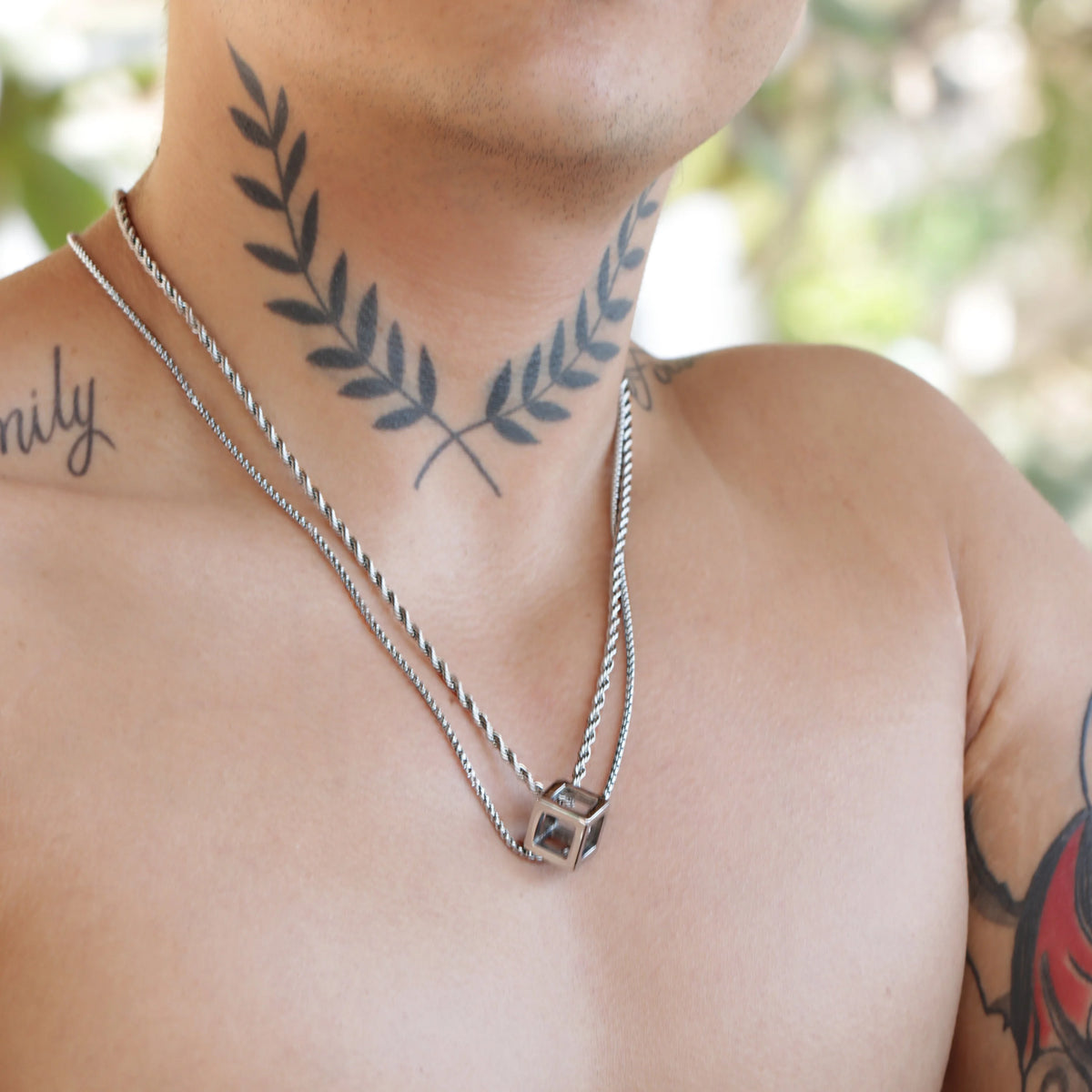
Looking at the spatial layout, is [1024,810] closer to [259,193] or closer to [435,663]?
[435,663]


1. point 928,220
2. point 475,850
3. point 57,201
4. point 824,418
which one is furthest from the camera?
point 928,220

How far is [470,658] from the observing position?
3.08ft

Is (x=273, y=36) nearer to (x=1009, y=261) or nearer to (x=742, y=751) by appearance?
(x=742, y=751)

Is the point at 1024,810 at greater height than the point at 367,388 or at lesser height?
lesser

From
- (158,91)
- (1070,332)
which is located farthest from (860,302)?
(158,91)

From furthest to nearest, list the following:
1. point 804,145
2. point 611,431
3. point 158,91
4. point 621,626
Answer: point 804,145, point 158,91, point 611,431, point 621,626

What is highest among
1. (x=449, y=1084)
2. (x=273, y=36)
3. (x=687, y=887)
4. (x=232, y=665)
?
(x=273, y=36)

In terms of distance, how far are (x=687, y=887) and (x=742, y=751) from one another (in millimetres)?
120

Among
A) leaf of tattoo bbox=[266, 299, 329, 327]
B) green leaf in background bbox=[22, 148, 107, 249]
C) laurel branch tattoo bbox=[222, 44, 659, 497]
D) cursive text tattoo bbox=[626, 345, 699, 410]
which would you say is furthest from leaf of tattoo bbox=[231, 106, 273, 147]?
green leaf in background bbox=[22, 148, 107, 249]

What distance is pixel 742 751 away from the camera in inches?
37.3

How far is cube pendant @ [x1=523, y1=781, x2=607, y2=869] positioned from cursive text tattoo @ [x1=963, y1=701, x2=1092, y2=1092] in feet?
1.29

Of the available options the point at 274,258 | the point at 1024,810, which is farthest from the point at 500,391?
the point at 1024,810

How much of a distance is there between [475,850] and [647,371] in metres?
0.58

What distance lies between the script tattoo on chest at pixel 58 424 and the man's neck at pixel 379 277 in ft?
0.37
